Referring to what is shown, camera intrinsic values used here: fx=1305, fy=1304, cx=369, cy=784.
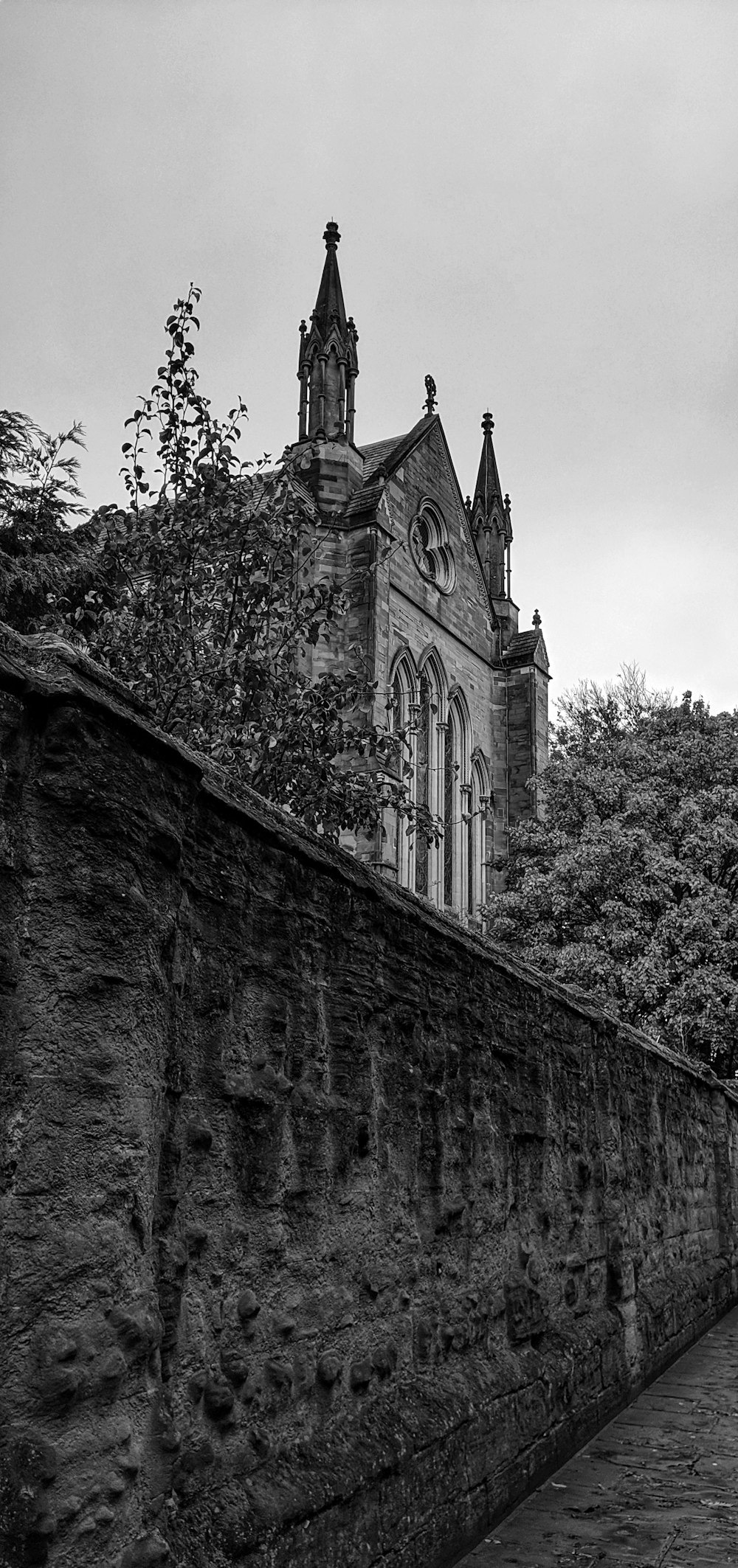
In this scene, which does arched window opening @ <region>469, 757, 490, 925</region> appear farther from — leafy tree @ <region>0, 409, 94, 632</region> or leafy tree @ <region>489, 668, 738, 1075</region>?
leafy tree @ <region>0, 409, 94, 632</region>

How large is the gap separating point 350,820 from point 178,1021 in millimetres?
7145

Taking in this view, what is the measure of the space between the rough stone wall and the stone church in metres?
18.3

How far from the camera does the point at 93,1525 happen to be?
2.17 m

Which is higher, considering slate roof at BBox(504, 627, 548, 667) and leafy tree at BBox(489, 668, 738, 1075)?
slate roof at BBox(504, 627, 548, 667)

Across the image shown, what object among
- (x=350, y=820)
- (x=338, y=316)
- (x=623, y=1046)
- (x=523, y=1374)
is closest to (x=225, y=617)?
Answer: (x=350, y=820)

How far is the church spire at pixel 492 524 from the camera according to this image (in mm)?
35562

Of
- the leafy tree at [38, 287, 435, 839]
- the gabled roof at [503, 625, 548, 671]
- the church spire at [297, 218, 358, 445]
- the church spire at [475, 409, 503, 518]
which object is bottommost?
the leafy tree at [38, 287, 435, 839]

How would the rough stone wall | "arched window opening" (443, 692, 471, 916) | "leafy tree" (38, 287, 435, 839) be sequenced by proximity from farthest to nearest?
1. "arched window opening" (443, 692, 471, 916)
2. "leafy tree" (38, 287, 435, 839)
3. the rough stone wall

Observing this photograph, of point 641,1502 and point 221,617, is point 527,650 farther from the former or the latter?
point 641,1502

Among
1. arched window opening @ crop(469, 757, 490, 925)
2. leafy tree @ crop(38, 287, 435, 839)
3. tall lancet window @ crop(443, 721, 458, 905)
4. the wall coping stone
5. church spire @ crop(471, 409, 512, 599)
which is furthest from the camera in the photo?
church spire @ crop(471, 409, 512, 599)

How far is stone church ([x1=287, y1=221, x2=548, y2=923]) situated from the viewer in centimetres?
2616

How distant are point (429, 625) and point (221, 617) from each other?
66.2 ft

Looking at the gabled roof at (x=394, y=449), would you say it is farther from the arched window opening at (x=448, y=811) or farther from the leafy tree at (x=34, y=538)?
the leafy tree at (x=34, y=538)

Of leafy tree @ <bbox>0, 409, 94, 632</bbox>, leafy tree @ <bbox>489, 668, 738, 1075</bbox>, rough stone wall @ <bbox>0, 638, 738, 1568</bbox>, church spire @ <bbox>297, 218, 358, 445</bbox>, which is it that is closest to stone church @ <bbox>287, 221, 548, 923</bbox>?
church spire @ <bbox>297, 218, 358, 445</bbox>
